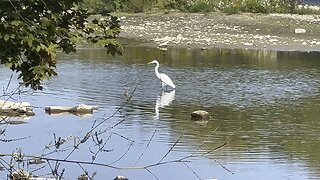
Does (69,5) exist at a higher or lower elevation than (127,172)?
higher

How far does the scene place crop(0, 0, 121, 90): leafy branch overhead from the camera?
15.4ft

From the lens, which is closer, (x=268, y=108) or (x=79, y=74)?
(x=268, y=108)

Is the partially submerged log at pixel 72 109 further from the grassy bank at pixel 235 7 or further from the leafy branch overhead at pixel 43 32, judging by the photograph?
the grassy bank at pixel 235 7

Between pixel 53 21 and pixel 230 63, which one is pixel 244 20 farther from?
pixel 53 21

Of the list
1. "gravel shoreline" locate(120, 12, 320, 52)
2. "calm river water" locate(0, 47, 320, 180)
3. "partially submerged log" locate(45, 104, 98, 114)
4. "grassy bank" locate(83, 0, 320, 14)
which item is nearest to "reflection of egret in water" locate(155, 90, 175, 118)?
"calm river water" locate(0, 47, 320, 180)

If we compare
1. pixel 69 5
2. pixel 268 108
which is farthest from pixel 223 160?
pixel 69 5

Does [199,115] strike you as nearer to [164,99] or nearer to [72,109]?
[72,109]

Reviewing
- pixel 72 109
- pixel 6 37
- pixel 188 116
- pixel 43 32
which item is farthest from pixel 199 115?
pixel 6 37

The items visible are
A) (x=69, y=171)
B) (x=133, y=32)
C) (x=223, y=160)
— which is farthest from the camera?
(x=133, y=32)

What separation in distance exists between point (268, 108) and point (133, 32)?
15085 mm

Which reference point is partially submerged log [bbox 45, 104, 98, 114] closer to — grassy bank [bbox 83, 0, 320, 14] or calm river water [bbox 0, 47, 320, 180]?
calm river water [bbox 0, 47, 320, 180]

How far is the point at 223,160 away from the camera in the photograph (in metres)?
10.8

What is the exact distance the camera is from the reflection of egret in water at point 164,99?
1572cm

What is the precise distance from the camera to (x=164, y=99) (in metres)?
16.5
